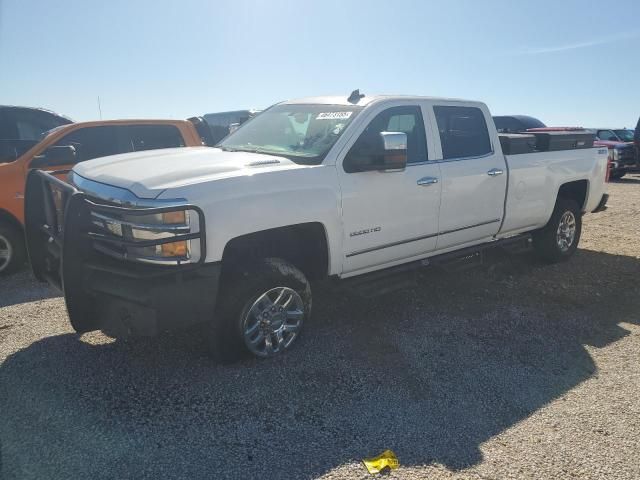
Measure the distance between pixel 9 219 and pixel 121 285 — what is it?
11.4ft

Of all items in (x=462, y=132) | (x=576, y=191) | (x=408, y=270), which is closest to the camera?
(x=408, y=270)

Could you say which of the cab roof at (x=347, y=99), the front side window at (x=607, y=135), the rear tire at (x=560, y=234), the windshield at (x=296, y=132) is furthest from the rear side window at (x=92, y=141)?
the front side window at (x=607, y=135)

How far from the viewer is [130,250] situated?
10.2 feet

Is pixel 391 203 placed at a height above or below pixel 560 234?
above

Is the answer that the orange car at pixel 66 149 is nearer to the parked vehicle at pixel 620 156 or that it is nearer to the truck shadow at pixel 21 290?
the truck shadow at pixel 21 290

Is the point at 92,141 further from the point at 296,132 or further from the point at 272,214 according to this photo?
the point at 272,214

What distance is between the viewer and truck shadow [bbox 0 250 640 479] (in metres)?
2.66

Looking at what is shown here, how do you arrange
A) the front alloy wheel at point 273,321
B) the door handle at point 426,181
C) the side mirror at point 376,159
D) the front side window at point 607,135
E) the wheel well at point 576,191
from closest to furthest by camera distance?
the front alloy wheel at point 273,321, the side mirror at point 376,159, the door handle at point 426,181, the wheel well at point 576,191, the front side window at point 607,135

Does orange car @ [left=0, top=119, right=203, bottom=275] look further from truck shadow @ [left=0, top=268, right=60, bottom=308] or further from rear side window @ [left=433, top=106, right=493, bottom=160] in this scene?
rear side window @ [left=433, top=106, right=493, bottom=160]

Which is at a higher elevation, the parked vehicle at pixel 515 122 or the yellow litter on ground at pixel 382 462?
the parked vehicle at pixel 515 122

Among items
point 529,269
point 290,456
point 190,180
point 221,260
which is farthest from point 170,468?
point 529,269

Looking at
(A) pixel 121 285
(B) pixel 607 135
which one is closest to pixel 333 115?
(A) pixel 121 285

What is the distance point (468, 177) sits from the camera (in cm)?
466

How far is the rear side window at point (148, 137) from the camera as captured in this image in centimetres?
628
